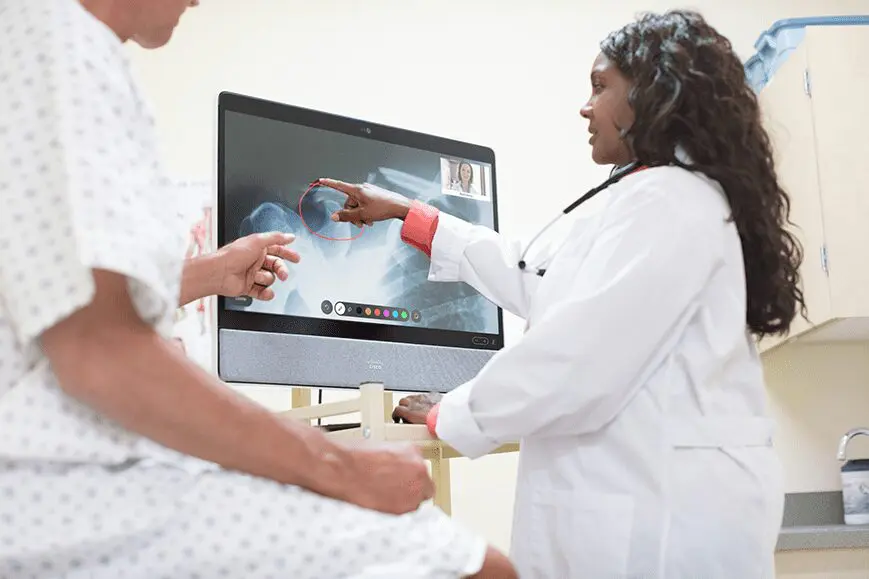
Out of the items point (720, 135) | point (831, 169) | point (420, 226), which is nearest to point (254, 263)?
point (420, 226)

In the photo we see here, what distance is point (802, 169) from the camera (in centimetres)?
251

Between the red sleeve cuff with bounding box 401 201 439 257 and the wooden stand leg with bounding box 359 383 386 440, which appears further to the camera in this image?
the red sleeve cuff with bounding box 401 201 439 257

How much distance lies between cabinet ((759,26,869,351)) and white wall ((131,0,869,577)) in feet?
1.28

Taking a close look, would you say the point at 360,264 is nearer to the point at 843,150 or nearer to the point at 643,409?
Result: the point at 643,409

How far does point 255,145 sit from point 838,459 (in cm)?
181

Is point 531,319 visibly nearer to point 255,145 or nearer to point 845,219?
point 255,145

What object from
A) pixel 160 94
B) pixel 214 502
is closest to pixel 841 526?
pixel 160 94

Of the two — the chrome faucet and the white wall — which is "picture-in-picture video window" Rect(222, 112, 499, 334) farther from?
the chrome faucet

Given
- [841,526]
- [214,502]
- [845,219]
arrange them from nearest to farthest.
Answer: [214,502]
[845,219]
[841,526]

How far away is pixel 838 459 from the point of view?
103 inches

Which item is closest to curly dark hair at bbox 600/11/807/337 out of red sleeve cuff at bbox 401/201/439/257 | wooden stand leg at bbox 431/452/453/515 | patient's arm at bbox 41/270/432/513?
red sleeve cuff at bbox 401/201/439/257

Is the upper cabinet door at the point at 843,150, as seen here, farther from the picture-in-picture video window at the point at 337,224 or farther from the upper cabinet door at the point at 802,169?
the picture-in-picture video window at the point at 337,224

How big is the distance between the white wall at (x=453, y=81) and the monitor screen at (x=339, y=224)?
83 cm

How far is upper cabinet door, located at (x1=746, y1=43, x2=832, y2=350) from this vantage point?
2443mm
